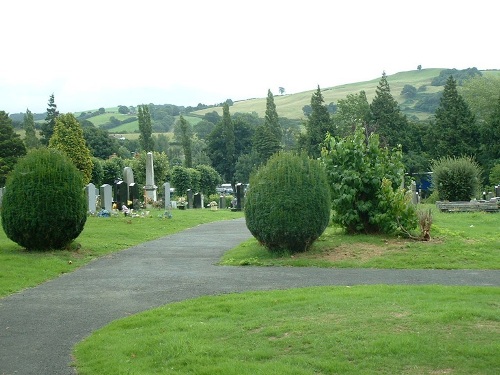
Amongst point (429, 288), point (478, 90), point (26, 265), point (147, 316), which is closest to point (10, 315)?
point (147, 316)

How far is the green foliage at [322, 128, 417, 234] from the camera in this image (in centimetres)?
1788

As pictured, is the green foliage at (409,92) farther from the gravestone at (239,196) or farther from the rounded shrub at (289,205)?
the rounded shrub at (289,205)

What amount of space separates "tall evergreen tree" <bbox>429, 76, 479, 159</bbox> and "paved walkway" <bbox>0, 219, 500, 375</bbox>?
158ft

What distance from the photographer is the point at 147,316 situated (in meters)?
9.59

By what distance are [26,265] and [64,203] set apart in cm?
221

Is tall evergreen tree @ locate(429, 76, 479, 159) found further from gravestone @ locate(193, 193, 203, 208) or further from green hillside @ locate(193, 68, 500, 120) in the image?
green hillside @ locate(193, 68, 500, 120)

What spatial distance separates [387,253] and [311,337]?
8.44 metres

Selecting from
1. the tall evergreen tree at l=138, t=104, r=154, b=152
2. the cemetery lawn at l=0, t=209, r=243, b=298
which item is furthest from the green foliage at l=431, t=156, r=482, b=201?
the tall evergreen tree at l=138, t=104, r=154, b=152

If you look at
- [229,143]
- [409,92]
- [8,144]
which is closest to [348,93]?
[409,92]

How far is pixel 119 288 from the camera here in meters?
12.4

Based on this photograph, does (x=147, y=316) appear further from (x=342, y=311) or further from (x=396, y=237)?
Answer: (x=396, y=237)

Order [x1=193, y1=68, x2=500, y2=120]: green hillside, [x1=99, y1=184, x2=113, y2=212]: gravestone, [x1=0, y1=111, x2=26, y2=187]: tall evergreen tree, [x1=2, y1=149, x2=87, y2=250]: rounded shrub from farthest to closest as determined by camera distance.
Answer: [x1=193, y1=68, x2=500, y2=120]: green hillside → [x1=0, y1=111, x2=26, y2=187]: tall evergreen tree → [x1=99, y1=184, x2=113, y2=212]: gravestone → [x1=2, y1=149, x2=87, y2=250]: rounded shrub

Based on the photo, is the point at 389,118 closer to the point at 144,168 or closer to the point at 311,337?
the point at 144,168

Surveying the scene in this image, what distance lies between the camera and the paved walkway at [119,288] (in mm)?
8312
